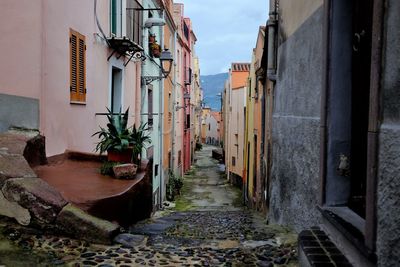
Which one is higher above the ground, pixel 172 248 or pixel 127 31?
pixel 127 31

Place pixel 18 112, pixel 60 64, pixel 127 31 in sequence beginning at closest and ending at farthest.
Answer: pixel 18 112
pixel 60 64
pixel 127 31

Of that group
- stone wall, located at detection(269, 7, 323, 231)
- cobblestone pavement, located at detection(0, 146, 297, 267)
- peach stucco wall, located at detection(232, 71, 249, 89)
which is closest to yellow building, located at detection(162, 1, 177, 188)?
peach stucco wall, located at detection(232, 71, 249, 89)

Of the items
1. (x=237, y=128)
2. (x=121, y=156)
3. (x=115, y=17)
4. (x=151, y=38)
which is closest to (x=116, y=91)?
(x=115, y=17)

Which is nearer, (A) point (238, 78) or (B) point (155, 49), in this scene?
(B) point (155, 49)

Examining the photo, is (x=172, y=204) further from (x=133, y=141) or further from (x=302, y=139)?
(x=302, y=139)

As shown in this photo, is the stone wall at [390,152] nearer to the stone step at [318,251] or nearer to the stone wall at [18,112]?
the stone step at [318,251]

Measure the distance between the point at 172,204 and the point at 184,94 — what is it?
13750 millimetres

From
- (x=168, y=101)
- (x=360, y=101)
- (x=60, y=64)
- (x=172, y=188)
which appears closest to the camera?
(x=360, y=101)

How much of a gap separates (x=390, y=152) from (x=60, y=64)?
6.28 meters

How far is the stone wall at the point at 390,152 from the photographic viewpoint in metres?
2.65

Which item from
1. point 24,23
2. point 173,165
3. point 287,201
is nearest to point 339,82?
point 287,201

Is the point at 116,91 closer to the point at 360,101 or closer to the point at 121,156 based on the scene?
the point at 121,156

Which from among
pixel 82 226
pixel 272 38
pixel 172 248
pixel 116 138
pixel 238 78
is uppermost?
pixel 238 78

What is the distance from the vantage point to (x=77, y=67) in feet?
28.5
